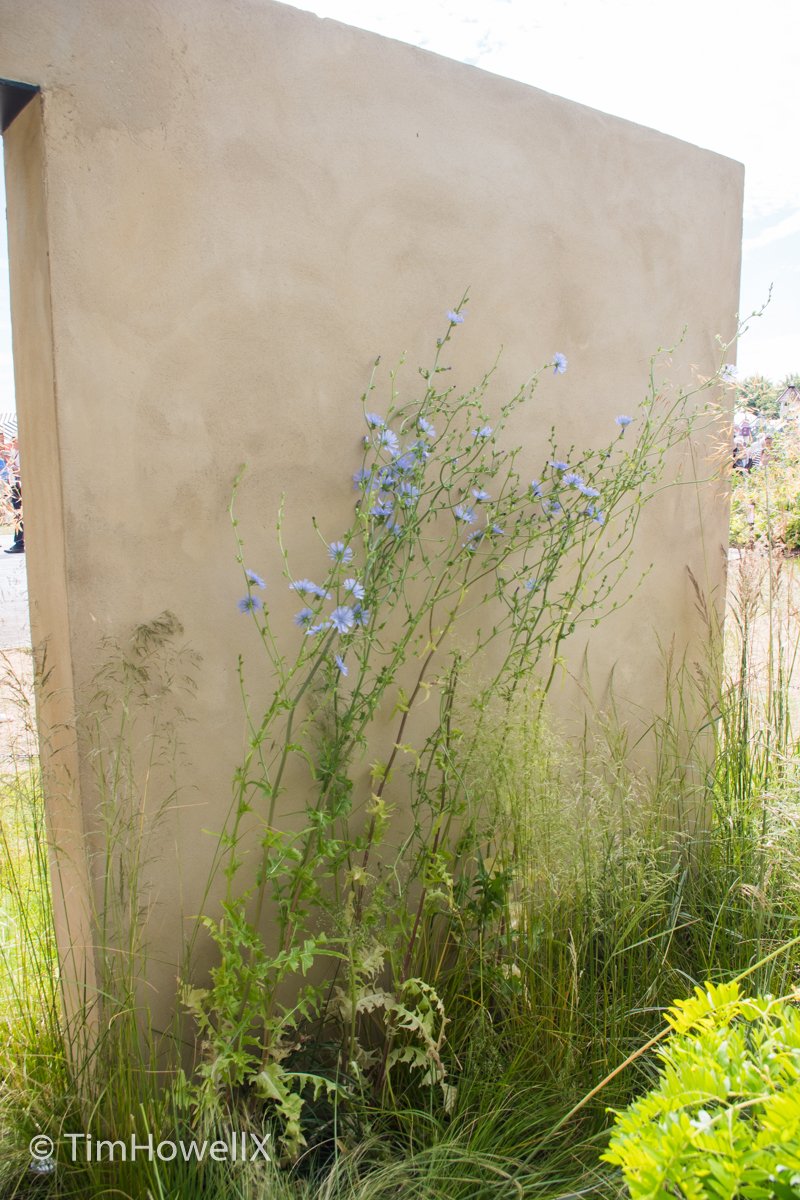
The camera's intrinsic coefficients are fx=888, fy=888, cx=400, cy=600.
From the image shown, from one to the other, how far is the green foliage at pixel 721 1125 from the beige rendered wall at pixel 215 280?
1232 millimetres

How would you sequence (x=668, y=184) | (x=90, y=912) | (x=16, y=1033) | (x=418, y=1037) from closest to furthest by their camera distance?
(x=90, y=912)
(x=16, y=1033)
(x=418, y=1037)
(x=668, y=184)

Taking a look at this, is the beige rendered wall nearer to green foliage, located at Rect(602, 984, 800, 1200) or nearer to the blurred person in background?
the blurred person in background

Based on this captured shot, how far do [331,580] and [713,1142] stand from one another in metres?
1.38

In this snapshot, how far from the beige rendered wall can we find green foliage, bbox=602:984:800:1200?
123cm

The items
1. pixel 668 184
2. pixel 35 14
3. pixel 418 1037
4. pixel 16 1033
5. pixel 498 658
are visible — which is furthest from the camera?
pixel 668 184

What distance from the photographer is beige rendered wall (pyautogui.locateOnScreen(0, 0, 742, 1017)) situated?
1.77 m

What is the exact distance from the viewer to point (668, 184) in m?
3.10

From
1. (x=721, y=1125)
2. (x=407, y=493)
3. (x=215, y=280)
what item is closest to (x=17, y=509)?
(x=215, y=280)

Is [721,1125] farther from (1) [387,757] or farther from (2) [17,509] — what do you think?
(2) [17,509]

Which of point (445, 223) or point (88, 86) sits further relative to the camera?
point (445, 223)

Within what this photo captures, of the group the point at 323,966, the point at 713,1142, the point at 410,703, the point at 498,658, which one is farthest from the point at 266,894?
the point at 713,1142

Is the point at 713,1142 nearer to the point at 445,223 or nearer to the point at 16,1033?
the point at 16,1033

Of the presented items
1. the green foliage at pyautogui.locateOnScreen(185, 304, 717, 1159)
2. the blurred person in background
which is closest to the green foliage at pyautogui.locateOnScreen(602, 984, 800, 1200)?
the green foliage at pyautogui.locateOnScreen(185, 304, 717, 1159)

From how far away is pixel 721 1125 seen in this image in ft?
2.95
